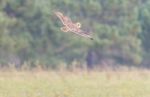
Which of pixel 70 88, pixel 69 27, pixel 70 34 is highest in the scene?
pixel 70 34

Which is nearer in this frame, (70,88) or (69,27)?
(69,27)

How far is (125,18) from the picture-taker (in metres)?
24.6

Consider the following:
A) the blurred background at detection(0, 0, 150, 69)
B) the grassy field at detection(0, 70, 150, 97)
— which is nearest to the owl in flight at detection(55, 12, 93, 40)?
the grassy field at detection(0, 70, 150, 97)

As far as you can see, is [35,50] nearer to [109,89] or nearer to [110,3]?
[110,3]

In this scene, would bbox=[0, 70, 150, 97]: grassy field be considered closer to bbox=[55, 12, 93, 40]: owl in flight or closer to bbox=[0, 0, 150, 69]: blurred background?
bbox=[55, 12, 93, 40]: owl in flight

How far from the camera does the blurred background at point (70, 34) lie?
2167 cm

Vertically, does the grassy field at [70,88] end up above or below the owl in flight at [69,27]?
above

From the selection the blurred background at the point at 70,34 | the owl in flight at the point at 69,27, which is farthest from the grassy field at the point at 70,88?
the blurred background at the point at 70,34

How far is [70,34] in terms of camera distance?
22703 millimetres

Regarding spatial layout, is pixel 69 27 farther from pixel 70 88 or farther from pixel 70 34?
pixel 70 34


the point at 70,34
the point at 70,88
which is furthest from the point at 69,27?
the point at 70,34

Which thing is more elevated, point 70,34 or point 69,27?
point 70,34

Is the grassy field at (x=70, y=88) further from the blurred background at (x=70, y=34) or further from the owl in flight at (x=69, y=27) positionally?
the blurred background at (x=70, y=34)

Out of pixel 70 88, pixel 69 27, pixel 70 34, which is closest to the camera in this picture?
pixel 69 27
